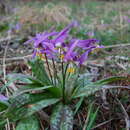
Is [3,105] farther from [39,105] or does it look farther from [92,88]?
[92,88]

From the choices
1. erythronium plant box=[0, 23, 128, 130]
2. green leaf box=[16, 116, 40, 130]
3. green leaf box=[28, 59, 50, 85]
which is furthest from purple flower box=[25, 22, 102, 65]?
green leaf box=[16, 116, 40, 130]

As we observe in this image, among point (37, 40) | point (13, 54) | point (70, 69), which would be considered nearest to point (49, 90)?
point (70, 69)

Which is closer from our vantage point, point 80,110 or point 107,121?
point 107,121

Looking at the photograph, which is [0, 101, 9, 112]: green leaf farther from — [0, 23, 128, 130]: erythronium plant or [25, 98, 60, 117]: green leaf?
[25, 98, 60, 117]: green leaf

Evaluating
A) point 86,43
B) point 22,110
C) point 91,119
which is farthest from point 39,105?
point 86,43

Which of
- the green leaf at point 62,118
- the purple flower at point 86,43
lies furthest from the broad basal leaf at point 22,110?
the purple flower at point 86,43

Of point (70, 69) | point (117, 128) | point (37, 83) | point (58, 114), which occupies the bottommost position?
point (117, 128)

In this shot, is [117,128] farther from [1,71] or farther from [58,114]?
[1,71]

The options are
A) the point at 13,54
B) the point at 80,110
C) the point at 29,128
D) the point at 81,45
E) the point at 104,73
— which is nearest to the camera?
the point at 29,128
